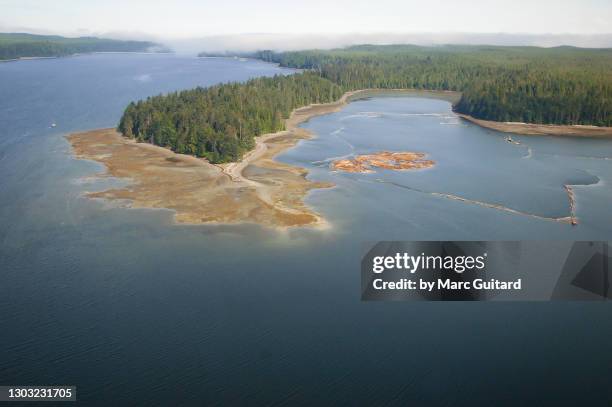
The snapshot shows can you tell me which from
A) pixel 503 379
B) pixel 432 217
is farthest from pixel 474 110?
pixel 503 379

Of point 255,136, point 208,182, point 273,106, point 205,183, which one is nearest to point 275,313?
point 205,183

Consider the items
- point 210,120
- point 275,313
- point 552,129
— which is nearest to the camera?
point 275,313

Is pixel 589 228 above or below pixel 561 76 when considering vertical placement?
below

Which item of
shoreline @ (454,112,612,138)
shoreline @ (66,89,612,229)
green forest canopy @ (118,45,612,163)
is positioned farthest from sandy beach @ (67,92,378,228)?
shoreline @ (454,112,612,138)

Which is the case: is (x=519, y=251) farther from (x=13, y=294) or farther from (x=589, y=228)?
(x=13, y=294)

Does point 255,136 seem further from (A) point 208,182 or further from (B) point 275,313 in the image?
(B) point 275,313

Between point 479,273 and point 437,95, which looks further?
point 437,95

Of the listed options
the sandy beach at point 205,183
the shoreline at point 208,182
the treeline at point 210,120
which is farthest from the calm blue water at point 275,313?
the treeline at point 210,120
